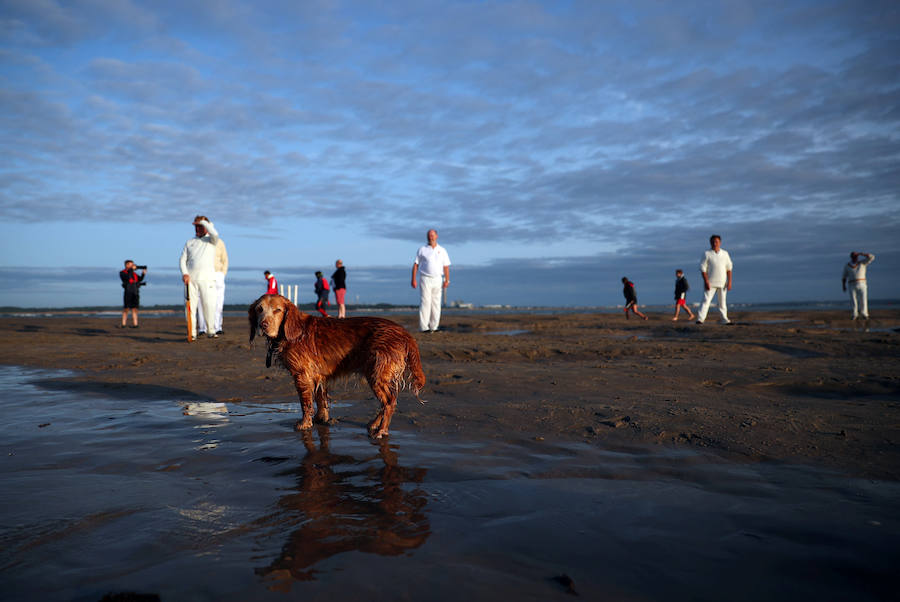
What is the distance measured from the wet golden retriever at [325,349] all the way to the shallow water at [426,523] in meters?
0.78

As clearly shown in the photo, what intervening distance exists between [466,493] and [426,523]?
1.53ft

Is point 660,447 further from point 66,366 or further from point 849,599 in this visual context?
point 66,366

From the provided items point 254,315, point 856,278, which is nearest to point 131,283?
point 254,315

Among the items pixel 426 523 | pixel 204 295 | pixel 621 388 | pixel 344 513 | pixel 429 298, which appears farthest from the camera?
pixel 429 298

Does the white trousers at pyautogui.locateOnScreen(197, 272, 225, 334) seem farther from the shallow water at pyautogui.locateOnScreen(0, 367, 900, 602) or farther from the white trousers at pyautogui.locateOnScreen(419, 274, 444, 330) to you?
the shallow water at pyautogui.locateOnScreen(0, 367, 900, 602)

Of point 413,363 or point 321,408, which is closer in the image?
point 413,363

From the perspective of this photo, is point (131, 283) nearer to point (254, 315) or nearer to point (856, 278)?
point (254, 315)

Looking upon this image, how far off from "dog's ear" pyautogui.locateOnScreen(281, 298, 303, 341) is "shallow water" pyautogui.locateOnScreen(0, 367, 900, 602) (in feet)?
3.67

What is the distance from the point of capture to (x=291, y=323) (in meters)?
4.99

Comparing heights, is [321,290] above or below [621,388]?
above

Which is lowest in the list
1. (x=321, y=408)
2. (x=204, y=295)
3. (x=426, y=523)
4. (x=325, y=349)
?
(x=426, y=523)

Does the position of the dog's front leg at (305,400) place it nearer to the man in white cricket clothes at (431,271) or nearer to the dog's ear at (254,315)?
the dog's ear at (254,315)

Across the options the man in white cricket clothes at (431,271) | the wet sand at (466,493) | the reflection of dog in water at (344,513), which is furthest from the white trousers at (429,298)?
the reflection of dog in water at (344,513)

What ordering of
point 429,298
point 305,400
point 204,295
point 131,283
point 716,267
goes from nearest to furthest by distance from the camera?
point 305,400 < point 204,295 < point 429,298 < point 716,267 < point 131,283
